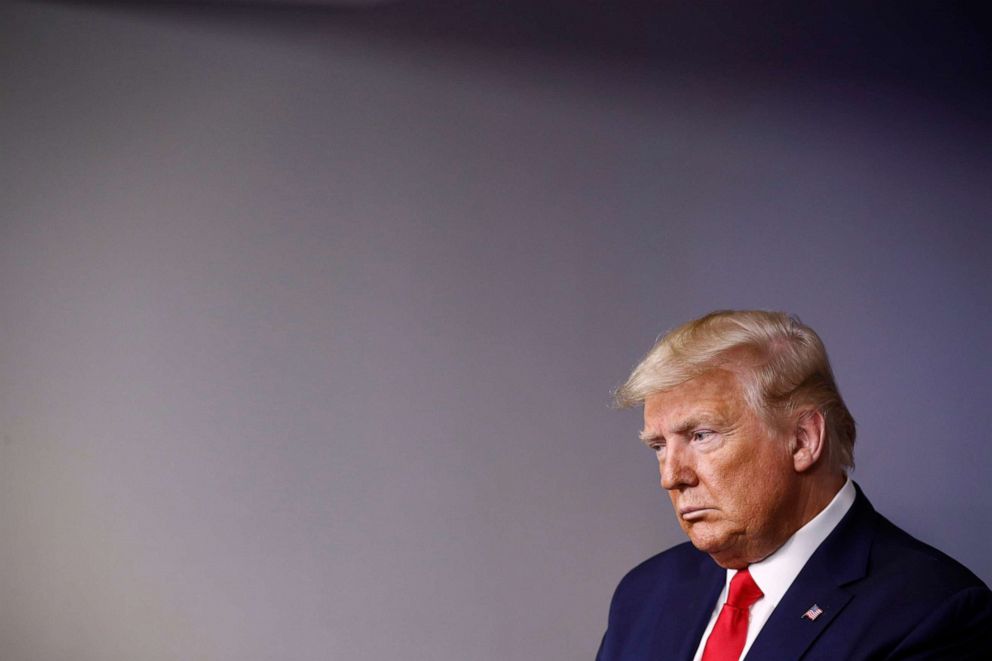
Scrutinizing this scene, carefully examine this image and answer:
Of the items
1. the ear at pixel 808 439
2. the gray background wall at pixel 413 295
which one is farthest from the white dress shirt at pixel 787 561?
the gray background wall at pixel 413 295

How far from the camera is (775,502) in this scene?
6.68 ft

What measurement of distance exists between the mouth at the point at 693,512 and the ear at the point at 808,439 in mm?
192

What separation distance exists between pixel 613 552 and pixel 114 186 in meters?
1.49

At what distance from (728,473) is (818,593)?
0.89 feet

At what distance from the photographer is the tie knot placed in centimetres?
210

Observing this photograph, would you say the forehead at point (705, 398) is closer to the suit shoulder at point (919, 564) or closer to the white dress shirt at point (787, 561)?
the white dress shirt at point (787, 561)

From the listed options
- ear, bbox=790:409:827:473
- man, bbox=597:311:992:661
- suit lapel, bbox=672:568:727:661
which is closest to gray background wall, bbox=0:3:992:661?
suit lapel, bbox=672:568:727:661

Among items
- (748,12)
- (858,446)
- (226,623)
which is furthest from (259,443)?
(748,12)

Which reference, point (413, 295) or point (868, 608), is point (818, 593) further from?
point (413, 295)

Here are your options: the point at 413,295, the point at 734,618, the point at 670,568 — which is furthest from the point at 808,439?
the point at 413,295

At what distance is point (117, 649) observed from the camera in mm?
2418

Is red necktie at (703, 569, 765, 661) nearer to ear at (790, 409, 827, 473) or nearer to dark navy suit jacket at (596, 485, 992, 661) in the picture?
dark navy suit jacket at (596, 485, 992, 661)

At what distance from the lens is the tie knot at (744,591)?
6.90 feet

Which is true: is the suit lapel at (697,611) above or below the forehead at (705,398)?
below
